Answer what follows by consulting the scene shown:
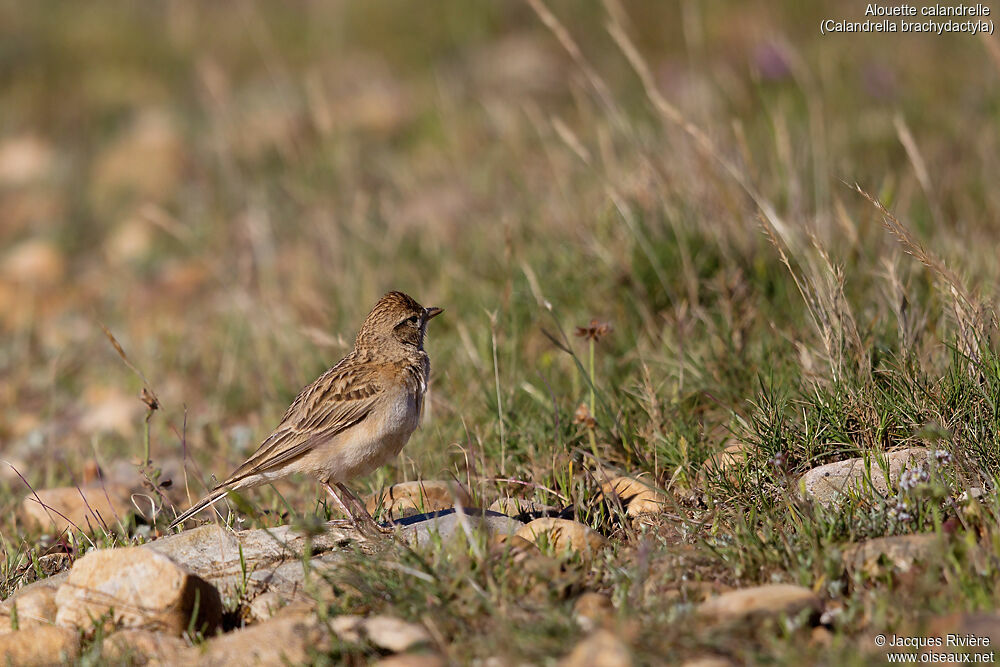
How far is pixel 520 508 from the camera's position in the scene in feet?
14.4

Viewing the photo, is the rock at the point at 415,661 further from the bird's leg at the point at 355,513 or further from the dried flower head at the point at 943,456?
the dried flower head at the point at 943,456

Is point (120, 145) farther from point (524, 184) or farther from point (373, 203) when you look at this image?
point (524, 184)

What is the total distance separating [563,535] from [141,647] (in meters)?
1.43

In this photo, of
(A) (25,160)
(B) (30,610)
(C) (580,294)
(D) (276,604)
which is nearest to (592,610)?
(D) (276,604)

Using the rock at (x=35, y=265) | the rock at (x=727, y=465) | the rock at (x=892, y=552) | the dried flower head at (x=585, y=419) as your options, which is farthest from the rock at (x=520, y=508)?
the rock at (x=35, y=265)

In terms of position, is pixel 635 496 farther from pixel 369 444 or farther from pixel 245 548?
pixel 245 548

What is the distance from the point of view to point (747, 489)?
4055 millimetres

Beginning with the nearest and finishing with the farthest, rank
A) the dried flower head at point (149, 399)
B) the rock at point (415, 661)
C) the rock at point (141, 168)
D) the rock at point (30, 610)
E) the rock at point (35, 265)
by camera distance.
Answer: the rock at point (415, 661) → the rock at point (30, 610) → the dried flower head at point (149, 399) → the rock at point (35, 265) → the rock at point (141, 168)

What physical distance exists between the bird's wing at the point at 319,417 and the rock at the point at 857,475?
5.91 ft

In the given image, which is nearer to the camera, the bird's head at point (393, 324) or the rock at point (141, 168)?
the bird's head at point (393, 324)

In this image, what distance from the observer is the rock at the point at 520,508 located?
4332 mm

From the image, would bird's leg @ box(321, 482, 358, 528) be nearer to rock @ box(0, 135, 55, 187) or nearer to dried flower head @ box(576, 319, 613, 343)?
dried flower head @ box(576, 319, 613, 343)

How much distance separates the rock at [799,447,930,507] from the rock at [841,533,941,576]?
361mm

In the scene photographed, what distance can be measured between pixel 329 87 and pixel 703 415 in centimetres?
934
